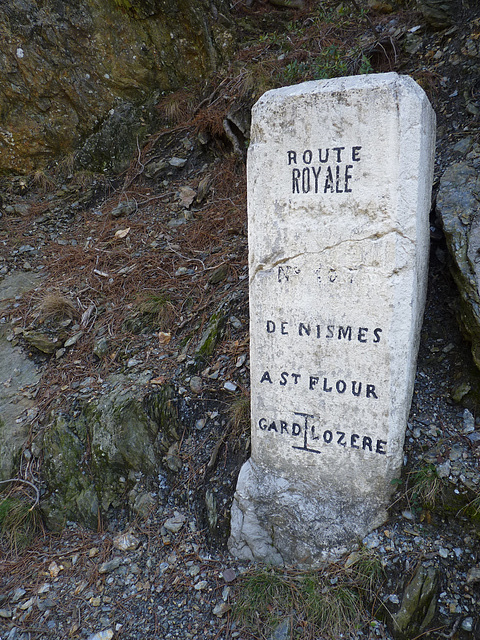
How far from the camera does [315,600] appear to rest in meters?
2.17

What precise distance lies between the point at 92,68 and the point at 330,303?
13.9 ft

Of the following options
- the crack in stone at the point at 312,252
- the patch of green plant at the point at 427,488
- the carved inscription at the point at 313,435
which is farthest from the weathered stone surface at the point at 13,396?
the patch of green plant at the point at 427,488

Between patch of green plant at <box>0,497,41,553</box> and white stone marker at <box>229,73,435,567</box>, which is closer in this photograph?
white stone marker at <box>229,73,435,567</box>

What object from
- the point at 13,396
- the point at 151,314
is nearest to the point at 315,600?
the point at 151,314

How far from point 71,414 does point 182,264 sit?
137 cm

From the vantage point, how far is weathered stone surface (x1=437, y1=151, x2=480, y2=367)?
2396 millimetres

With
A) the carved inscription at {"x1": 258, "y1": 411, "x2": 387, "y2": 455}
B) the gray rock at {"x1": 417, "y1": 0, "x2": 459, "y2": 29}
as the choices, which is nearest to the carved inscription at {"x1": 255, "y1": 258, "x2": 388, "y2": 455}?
the carved inscription at {"x1": 258, "y1": 411, "x2": 387, "y2": 455}

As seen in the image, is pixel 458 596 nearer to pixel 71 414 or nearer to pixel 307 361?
pixel 307 361

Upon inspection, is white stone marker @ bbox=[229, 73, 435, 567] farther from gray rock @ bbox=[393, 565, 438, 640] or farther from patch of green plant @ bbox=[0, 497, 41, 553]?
patch of green plant @ bbox=[0, 497, 41, 553]

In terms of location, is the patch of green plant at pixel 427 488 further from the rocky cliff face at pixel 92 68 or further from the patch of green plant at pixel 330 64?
the rocky cliff face at pixel 92 68

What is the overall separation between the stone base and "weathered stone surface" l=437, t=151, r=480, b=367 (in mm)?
925

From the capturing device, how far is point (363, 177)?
6.45 feet

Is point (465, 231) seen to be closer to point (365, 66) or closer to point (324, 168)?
point (324, 168)

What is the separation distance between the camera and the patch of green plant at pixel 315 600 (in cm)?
212
